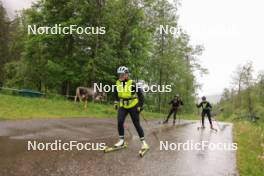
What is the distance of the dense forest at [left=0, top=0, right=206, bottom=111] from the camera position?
30062mm

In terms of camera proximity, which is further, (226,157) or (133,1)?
(133,1)

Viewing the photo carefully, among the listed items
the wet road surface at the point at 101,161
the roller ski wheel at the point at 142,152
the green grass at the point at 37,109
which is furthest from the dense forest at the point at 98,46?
the roller ski wheel at the point at 142,152

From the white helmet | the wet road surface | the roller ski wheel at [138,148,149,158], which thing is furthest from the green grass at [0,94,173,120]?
the roller ski wheel at [138,148,149,158]

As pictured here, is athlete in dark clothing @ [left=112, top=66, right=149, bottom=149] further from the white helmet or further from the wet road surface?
the wet road surface

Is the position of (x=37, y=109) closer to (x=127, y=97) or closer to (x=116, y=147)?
(x=116, y=147)

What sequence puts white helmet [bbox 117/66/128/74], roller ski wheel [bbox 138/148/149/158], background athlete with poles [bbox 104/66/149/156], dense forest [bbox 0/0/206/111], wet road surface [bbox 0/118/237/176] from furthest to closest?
dense forest [bbox 0/0/206/111] → background athlete with poles [bbox 104/66/149/156] → white helmet [bbox 117/66/128/74] → roller ski wheel [bbox 138/148/149/158] → wet road surface [bbox 0/118/237/176]

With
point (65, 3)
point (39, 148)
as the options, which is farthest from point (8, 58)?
point (39, 148)

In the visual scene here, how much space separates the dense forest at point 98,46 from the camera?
1184 inches

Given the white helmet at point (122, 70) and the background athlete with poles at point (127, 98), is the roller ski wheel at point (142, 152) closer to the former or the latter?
the background athlete with poles at point (127, 98)

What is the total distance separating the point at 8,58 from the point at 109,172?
167ft

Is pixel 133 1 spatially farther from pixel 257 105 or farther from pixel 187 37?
pixel 257 105

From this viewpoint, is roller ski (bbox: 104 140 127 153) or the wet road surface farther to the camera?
roller ski (bbox: 104 140 127 153)

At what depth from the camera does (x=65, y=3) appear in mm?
31641

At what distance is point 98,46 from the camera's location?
30859mm
